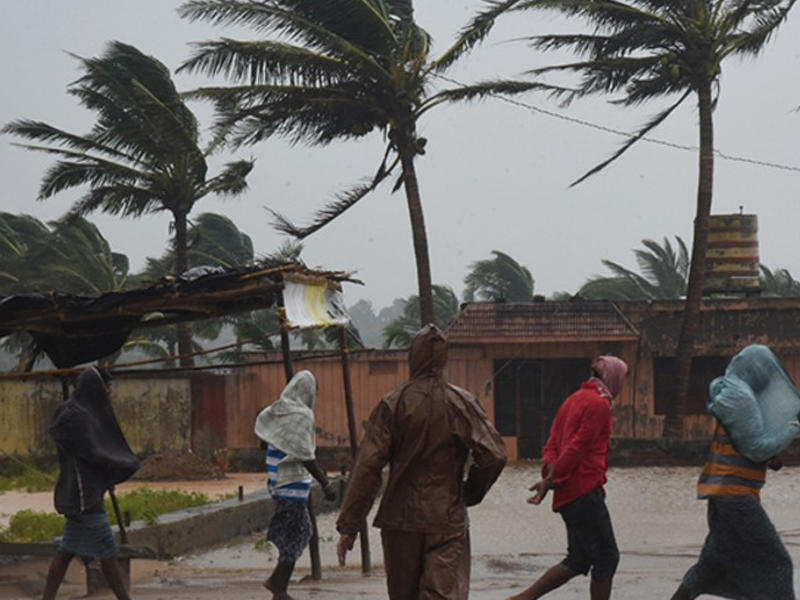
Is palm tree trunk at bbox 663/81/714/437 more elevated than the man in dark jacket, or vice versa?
palm tree trunk at bbox 663/81/714/437

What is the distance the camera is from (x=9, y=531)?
43.6ft

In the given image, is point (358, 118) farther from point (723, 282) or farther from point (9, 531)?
point (9, 531)

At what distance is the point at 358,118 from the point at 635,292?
85.7 ft

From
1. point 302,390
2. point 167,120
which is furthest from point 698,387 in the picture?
point 302,390

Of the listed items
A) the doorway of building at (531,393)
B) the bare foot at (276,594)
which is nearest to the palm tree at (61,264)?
the doorway of building at (531,393)

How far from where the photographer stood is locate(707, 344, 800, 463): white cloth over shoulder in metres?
7.18

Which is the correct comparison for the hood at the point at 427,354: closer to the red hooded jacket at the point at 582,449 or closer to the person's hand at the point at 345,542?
the person's hand at the point at 345,542

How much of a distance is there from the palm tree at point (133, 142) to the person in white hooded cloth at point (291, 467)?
17409mm

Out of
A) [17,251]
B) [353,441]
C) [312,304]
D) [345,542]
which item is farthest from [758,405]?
[17,251]

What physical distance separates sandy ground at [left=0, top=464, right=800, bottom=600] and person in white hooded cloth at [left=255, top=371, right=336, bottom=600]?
0.47m

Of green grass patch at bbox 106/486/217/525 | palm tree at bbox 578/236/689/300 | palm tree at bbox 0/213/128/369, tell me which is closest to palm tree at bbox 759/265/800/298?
palm tree at bbox 578/236/689/300

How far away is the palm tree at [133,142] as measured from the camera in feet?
89.6

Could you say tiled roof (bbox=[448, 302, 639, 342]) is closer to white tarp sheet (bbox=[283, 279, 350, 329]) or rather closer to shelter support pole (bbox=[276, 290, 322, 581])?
white tarp sheet (bbox=[283, 279, 350, 329])

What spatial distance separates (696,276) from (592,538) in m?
19.6
